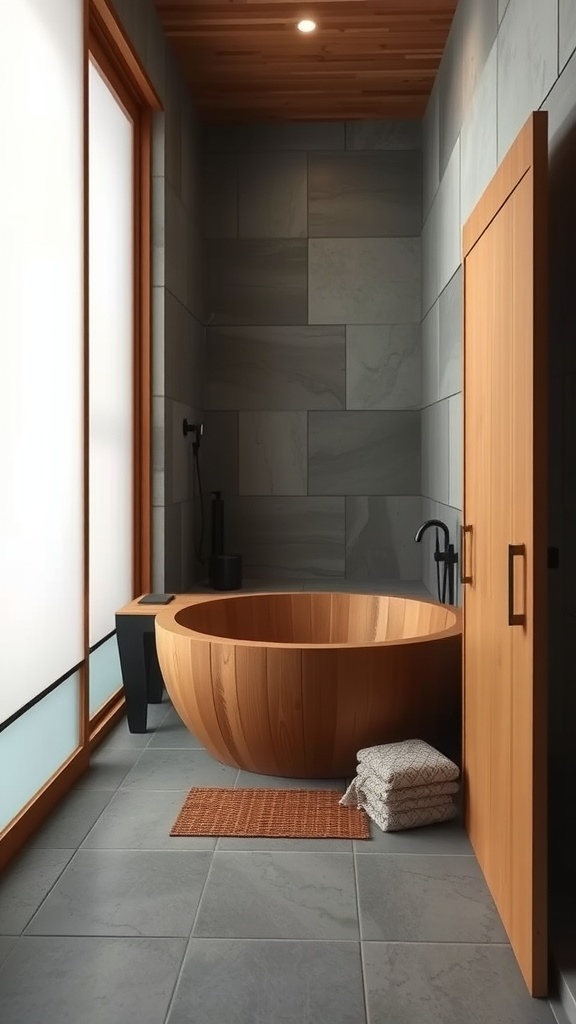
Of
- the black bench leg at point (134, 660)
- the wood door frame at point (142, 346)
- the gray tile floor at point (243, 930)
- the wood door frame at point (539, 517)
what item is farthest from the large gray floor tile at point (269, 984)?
the wood door frame at point (142, 346)

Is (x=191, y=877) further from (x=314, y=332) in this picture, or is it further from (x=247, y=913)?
(x=314, y=332)

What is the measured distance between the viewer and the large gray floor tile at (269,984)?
1.82m

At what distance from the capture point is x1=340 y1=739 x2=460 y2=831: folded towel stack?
2.68 meters

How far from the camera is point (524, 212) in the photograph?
1954mm

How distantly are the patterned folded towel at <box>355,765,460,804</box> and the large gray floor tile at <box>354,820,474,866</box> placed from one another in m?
0.09

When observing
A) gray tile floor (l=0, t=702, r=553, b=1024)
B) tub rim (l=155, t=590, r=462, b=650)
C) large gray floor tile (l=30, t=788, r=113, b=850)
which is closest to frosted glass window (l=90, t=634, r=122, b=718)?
tub rim (l=155, t=590, r=462, b=650)

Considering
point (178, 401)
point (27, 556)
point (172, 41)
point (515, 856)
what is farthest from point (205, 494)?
point (515, 856)

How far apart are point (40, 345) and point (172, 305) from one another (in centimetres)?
170

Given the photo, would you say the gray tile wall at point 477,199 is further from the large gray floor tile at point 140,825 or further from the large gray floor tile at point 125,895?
the large gray floor tile at point 140,825

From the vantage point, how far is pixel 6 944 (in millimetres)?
2088

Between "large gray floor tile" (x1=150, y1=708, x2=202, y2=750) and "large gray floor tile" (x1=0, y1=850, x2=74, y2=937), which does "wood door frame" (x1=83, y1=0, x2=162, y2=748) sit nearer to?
"large gray floor tile" (x1=150, y1=708, x2=202, y2=750)

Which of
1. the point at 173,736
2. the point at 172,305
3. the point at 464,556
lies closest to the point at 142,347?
the point at 172,305

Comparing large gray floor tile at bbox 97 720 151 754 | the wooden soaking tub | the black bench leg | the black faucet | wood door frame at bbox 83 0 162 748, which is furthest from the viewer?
wood door frame at bbox 83 0 162 748

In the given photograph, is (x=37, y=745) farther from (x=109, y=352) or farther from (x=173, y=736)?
(x=109, y=352)
